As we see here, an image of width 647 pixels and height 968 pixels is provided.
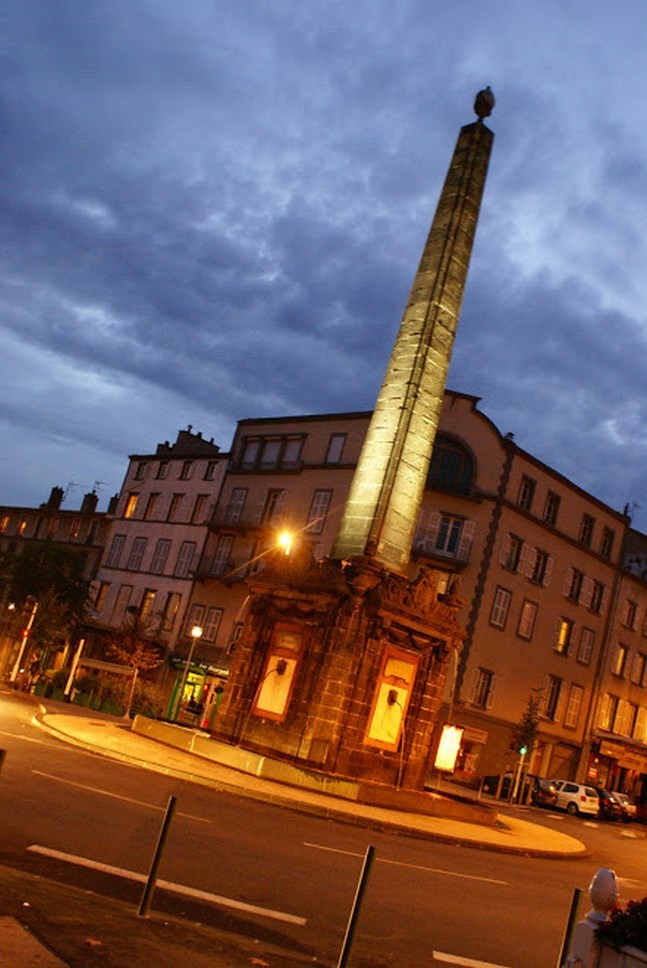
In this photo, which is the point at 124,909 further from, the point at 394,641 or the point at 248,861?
the point at 394,641

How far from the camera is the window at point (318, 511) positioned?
152 ft

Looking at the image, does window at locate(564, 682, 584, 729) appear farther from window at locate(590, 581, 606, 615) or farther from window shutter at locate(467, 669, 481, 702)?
window shutter at locate(467, 669, 481, 702)

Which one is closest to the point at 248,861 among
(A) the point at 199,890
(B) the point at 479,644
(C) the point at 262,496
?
(A) the point at 199,890

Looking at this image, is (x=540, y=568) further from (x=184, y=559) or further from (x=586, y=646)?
(x=184, y=559)

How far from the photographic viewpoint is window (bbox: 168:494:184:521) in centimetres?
5425

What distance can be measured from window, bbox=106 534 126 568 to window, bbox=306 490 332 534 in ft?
50.0

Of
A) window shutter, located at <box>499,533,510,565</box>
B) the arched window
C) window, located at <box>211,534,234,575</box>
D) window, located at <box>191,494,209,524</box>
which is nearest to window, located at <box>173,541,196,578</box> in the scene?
window, located at <box>191,494,209,524</box>

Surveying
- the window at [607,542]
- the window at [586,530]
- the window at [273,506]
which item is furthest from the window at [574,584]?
the window at [273,506]

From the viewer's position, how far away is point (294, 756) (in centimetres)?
1920

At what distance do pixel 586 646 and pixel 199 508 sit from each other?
76.8 feet

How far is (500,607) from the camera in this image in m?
43.8

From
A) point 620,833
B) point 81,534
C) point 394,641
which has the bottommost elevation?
point 620,833

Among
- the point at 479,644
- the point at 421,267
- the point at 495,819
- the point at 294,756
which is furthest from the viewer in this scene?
the point at 479,644

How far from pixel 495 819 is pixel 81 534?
44465 mm
